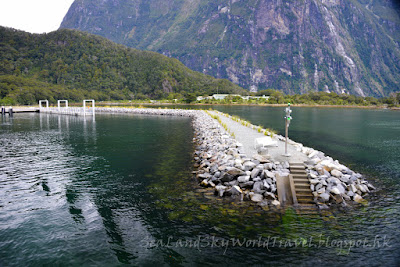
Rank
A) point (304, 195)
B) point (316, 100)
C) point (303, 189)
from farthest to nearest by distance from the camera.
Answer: point (316, 100) < point (303, 189) < point (304, 195)

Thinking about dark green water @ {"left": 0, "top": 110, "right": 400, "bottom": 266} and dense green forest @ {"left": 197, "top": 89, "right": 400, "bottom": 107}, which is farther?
dense green forest @ {"left": 197, "top": 89, "right": 400, "bottom": 107}

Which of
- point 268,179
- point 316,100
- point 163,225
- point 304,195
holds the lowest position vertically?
point 163,225

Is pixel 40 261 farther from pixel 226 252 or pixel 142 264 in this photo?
pixel 226 252

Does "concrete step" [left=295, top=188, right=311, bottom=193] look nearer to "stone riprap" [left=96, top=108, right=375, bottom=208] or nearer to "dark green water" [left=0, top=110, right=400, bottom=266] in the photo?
"stone riprap" [left=96, top=108, right=375, bottom=208]

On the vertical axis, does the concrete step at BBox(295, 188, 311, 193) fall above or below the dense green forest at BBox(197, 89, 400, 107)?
below

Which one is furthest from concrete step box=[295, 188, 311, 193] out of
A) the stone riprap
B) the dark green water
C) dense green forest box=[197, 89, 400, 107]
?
dense green forest box=[197, 89, 400, 107]

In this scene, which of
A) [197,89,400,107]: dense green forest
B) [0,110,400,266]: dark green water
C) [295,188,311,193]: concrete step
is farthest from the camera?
[197,89,400,107]: dense green forest

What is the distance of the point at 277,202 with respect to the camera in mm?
11945

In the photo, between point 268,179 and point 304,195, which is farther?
point 268,179

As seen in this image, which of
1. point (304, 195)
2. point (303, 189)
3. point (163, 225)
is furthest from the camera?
point (303, 189)

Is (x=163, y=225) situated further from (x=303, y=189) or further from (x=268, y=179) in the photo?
(x=303, y=189)

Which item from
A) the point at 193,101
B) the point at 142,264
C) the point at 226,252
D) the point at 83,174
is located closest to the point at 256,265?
the point at 226,252

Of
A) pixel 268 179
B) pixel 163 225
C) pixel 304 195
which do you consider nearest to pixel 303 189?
pixel 304 195

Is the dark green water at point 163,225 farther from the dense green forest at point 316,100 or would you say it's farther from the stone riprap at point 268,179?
the dense green forest at point 316,100
